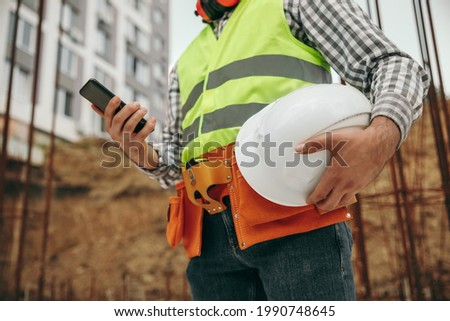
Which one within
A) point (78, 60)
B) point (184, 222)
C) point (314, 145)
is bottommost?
point (184, 222)

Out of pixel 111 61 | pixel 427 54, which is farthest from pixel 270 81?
pixel 111 61

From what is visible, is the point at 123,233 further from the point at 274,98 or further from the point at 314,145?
the point at 314,145

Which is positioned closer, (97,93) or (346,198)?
(346,198)

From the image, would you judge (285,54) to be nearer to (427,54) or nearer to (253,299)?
(253,299)

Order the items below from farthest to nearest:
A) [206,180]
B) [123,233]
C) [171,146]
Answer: [123,233]
[171,146]
[206,180]

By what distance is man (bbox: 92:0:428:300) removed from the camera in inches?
29.2

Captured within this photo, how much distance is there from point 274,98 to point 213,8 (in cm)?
36

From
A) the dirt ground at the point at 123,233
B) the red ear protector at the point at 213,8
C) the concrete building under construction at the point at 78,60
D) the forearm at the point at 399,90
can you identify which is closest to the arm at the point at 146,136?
the red ear protector at the point at 213,8

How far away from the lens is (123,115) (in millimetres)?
997

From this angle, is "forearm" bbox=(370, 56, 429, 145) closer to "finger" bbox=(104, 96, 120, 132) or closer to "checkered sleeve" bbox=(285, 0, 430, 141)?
"checkered sleeve" bbox=(285, 0, 430, 141)

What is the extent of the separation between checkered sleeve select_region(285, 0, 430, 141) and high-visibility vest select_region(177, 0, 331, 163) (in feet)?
0.13

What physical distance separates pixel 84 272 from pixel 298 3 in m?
8.80

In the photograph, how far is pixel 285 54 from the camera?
3.12 ft

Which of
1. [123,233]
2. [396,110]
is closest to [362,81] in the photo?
[396,110]
